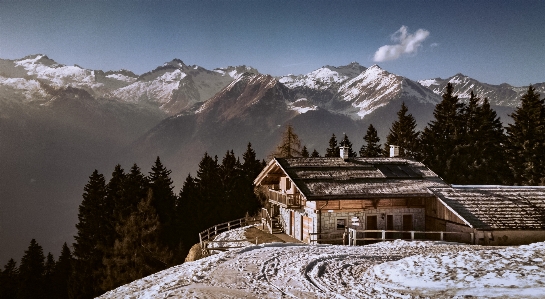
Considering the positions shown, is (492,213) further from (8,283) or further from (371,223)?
(8,283)

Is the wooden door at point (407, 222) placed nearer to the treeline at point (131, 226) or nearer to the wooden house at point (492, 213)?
the wooden house at point (492, 213)

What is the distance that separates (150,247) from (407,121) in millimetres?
37251

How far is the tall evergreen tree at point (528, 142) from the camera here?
42875mm

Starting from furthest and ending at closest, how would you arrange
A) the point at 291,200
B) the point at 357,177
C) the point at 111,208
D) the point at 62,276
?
the point at 62,276
the point at 111,208
the point at 291,200
the point at 357,177

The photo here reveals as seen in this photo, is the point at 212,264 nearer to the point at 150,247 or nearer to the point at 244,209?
the point at 150,247

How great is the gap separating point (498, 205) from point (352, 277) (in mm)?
17230

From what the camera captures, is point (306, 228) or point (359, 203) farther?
point (306, 228)

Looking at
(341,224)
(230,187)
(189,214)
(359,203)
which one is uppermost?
(230,187)

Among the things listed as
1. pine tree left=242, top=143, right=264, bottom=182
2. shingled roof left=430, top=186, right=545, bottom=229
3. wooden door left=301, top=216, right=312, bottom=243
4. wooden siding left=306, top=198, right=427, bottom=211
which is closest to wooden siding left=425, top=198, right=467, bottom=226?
shingled roof left=430, top=186, right=545, bottom=229

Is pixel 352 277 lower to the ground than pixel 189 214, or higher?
higher

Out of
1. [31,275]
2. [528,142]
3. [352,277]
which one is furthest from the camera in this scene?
[31,275]

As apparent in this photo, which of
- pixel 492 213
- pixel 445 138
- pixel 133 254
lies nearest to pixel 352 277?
pixel 492 213

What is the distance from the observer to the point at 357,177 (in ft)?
92.7

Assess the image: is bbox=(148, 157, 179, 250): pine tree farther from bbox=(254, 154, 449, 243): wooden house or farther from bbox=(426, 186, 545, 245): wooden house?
bbox=(426, 186, 545, 245): wooden house
